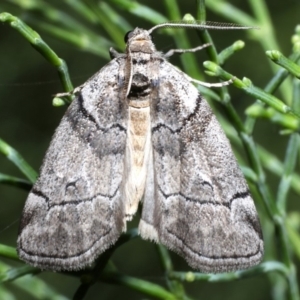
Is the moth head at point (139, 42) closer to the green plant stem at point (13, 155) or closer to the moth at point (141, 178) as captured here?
the moth at point (141, 178)

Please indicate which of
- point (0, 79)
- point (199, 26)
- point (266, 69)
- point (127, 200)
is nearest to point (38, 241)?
point (127, 200)

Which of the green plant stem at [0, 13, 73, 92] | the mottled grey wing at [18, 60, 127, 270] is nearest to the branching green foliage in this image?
the green plant stem at [0, 13, 73, 92]

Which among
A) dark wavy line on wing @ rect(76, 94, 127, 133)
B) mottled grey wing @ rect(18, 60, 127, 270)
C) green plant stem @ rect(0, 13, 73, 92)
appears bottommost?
mottled grey wing @ rect(18, 60, 127, 270)

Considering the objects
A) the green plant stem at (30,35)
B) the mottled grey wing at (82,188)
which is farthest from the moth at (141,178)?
the green plant stem at (30,35)

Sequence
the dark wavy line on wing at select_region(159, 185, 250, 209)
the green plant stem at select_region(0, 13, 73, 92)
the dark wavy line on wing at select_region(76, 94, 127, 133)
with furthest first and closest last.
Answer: the dark wavy line on wing at select_region(76, 94, 127, 133), the dark wavy line on wing at select_region(159, 185, 250, 209), the green plant stem at select_region(0, 13, 73, 92)

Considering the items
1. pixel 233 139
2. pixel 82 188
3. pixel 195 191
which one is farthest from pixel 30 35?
pixel 233 139

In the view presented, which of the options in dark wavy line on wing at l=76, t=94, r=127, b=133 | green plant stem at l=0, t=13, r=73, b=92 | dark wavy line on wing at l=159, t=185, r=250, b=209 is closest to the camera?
green plant stem at l=0, t=13, r=73, b=92

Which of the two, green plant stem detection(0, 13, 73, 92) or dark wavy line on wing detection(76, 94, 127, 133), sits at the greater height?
green plant stem detection(0, 13, 73, 92)

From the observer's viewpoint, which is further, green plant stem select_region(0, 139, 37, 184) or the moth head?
the moth head

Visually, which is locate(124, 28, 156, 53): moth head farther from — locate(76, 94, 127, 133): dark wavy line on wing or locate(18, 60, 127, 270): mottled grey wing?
locate(76, 94, 127, 133): dark wavy line on wing

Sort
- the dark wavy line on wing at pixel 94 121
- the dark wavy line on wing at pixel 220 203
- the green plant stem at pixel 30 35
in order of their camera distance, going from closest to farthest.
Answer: the green plant stem at pixel 30 35, the dark wavy line on wing at pixel 220 203, the dark wavy line on wing at pixel 94 121
